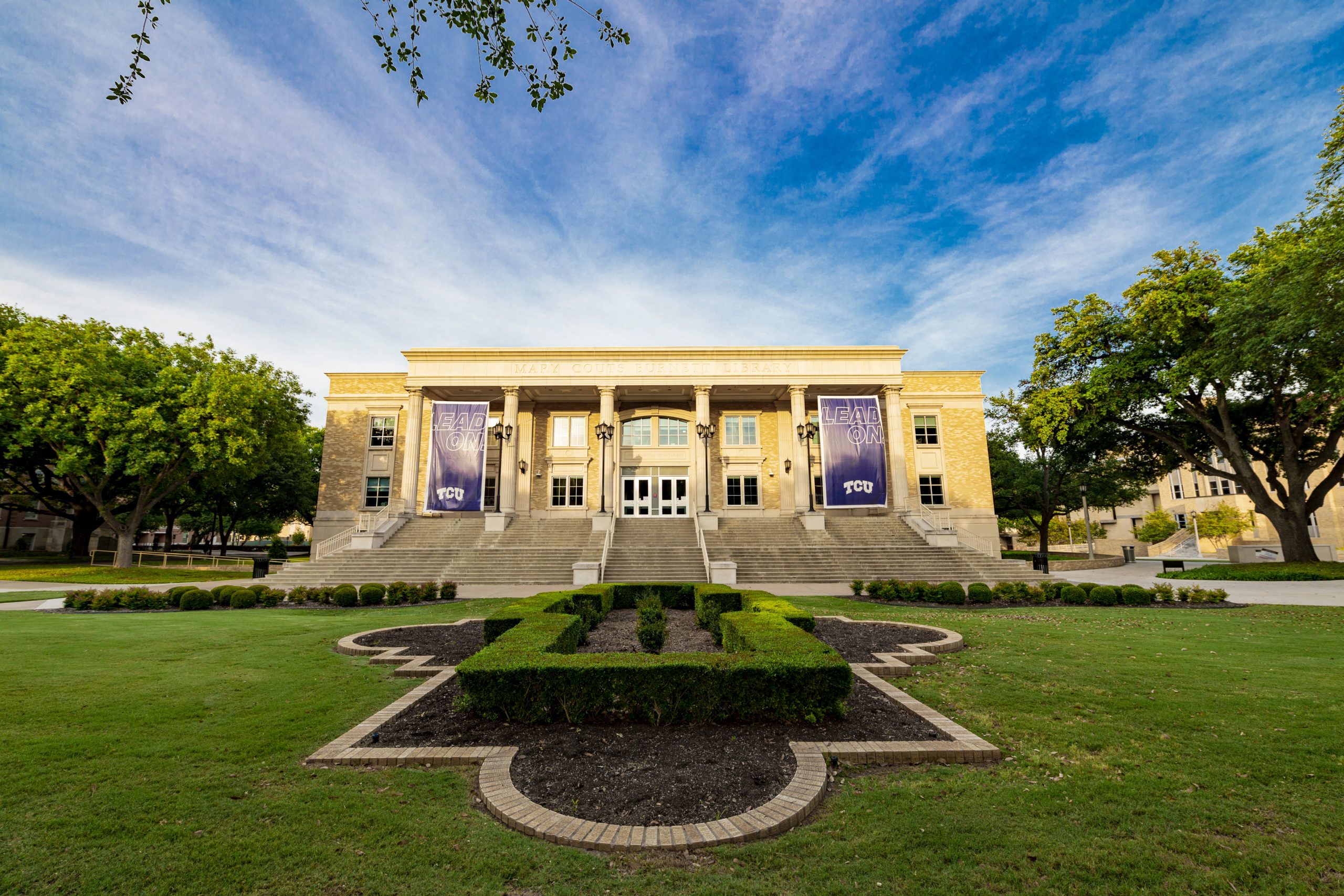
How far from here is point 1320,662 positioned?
814 centimetres

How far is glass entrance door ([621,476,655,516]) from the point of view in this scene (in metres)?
33.6

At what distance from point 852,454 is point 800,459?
2.60 m

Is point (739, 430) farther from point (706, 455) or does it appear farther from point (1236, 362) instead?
point (1236, 362)

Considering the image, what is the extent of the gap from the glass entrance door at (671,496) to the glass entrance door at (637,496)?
519 mm

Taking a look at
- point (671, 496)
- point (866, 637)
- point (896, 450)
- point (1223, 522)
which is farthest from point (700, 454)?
point (1223, 522)

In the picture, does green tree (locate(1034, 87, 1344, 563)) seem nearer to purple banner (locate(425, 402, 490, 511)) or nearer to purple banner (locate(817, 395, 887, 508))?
purple banner (locate(817, 395, 887, 508))

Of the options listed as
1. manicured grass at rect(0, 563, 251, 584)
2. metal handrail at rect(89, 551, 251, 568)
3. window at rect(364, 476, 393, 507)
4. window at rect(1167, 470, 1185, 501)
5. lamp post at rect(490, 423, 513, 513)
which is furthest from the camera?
window at rect(1167, 470, 1185, 501)

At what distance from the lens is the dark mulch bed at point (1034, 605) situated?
49.4 feet

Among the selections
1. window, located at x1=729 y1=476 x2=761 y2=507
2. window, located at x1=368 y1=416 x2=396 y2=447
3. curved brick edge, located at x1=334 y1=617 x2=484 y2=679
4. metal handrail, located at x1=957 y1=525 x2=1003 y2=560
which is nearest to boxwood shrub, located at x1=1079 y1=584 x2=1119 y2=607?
metal handrail, located at x1=957 y1=525 x2=1003 y2=560

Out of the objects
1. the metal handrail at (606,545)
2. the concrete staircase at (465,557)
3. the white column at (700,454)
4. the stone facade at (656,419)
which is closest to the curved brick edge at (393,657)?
the metal handrail at (606,545)

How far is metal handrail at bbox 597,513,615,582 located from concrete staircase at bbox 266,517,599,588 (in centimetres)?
34

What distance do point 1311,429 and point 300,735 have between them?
34.8m

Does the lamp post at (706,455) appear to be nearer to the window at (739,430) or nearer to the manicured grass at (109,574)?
the window at (739,430)

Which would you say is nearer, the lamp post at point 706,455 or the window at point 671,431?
the lamp post at point 706,455
